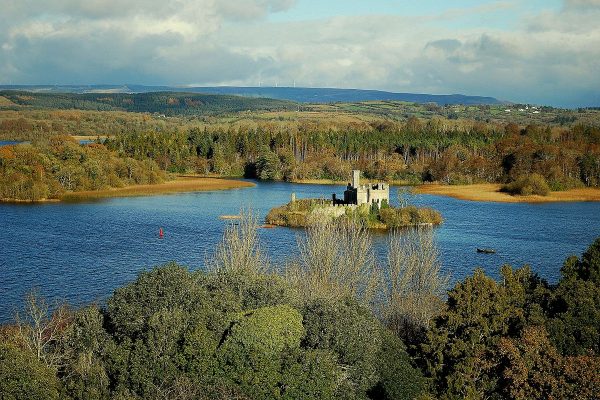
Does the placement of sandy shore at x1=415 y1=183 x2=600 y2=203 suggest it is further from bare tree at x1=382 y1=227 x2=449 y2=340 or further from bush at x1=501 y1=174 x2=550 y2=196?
bare tree at x1=382 y1=227 x2=449 y2=340

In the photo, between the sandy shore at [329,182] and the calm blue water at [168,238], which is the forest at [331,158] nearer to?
the sandy shore at [329,182]

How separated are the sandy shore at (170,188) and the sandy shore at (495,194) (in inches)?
1199

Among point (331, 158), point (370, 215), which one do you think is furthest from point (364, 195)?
point (331, 158)

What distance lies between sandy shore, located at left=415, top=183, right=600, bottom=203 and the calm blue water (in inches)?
199

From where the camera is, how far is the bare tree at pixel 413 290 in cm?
3097

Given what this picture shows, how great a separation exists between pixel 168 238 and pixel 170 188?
46.4 m

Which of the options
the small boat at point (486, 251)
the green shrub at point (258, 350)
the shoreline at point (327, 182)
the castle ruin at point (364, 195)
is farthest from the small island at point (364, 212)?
the green shrub at point (258, 350)

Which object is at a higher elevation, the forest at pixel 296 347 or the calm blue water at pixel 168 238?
the forest at pixel 296 347

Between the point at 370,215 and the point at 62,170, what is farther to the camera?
the point at 62,170

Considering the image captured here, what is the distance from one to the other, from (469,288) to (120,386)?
1227 cm

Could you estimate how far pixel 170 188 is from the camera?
103m

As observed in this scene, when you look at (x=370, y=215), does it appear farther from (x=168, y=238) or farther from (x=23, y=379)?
(x=23, y=379)

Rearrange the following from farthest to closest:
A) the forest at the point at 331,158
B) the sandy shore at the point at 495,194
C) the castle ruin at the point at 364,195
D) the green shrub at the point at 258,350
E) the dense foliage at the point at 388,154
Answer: the dense foliage at the point at 388,154 → the forest at the point at 331,158 → the sandy shore at the point at 495,194 → the castle ruin at the point at 364,195 → the green shrub at the point at 258,350

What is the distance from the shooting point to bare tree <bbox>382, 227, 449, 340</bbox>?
31.0 metres
